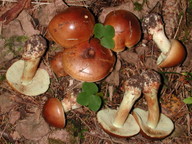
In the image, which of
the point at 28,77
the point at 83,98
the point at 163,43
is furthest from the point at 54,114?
the point at 163,43

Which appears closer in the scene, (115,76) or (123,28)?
(123,28)

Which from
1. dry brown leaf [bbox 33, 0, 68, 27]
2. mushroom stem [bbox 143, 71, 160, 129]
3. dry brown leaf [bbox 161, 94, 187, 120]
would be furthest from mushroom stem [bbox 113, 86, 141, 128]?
dry brown leaf [bbox 33, 0, 68, 27]

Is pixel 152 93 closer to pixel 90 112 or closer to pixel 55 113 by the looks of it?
pixel 90 112

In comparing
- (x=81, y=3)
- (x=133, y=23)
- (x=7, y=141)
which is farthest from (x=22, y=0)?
(x=7, y=141)

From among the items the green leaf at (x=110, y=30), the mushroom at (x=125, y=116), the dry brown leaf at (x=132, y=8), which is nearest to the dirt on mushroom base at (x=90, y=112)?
the mushroom at (x=125, y=116)

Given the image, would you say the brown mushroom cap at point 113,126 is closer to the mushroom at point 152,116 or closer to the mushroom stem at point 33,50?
the mushroom at point 152,116

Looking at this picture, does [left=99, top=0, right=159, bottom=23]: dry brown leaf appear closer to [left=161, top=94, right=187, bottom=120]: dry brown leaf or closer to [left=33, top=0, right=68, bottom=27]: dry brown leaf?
[left=33, top=0, right=68, bottom=27]: dry brown leaf
